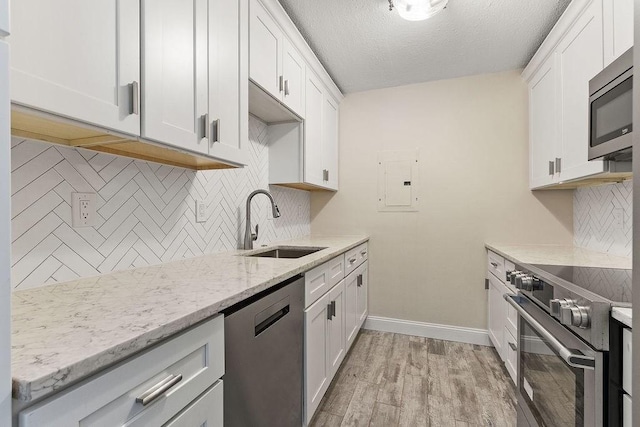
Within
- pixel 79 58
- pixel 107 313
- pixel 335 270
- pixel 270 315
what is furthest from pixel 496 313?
pixel 79 58

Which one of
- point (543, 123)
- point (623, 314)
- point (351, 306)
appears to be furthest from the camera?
point (351, 306)

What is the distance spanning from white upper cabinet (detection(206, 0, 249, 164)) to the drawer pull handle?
0.88 metres

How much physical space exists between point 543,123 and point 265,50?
81.7 inches

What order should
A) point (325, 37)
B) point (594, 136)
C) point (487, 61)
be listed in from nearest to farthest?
point (594, 136), point (325, 37), point (487, 61)

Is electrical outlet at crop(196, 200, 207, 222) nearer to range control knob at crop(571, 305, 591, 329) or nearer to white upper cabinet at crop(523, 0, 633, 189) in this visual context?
range control knob at crop(571, 305, 591, 329)

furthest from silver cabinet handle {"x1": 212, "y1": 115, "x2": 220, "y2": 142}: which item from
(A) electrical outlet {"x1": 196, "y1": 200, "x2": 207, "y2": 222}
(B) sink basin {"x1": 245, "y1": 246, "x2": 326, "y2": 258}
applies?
(B) sink basin {"x1": 245, "y1": 246, "x2": 326, "y2": 258}

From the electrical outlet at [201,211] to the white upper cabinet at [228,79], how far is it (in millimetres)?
381

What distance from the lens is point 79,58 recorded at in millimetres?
795

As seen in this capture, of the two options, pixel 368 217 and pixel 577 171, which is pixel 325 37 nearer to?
pixel 368 217

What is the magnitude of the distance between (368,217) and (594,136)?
1851mm

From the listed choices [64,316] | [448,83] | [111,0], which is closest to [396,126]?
[448,83]

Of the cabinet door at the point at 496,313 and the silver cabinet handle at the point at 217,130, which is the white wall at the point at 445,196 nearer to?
the cabinet door at the point at 496,313

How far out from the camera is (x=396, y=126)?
9.72 feet

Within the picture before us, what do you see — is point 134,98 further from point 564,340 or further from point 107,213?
point 564,340
